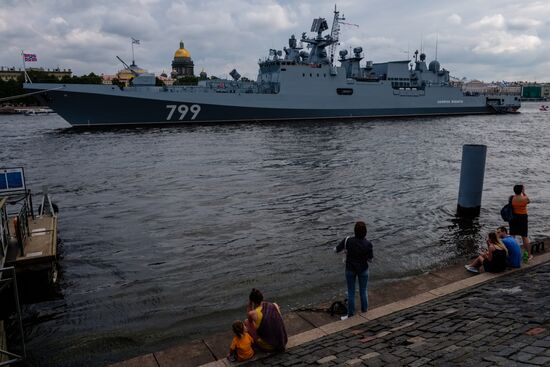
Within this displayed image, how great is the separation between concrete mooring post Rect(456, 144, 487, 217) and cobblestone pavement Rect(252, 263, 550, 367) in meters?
5.95

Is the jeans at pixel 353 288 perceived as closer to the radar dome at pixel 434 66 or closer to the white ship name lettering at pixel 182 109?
the white ship name lettering at pixel 182 109

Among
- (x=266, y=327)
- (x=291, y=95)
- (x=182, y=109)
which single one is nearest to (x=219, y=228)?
(x=266, y=327)

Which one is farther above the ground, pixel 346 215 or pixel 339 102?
pixel 339 102

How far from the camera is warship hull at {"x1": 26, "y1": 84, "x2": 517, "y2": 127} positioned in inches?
1626

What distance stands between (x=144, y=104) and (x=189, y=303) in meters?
38.3

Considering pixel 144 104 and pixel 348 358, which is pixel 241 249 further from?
pixel 144 104

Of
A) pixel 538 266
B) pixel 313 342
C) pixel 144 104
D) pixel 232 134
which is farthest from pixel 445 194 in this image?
pixel 144 104

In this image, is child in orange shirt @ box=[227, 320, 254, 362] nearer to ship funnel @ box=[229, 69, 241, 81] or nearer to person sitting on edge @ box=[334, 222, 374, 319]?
person sitting on edge @ box=[334, 222, 374, 319]

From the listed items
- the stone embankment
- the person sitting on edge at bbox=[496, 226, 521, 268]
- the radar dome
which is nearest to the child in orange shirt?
the stone embankment

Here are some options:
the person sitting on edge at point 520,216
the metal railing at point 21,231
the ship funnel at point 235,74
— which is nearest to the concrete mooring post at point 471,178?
the person sitting on edge at point 520,216

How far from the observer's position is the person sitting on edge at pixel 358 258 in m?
5.74

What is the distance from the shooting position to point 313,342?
17.1ft

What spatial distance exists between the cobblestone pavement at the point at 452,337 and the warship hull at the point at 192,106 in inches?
1592

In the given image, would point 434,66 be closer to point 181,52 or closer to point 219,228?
point 219,228
